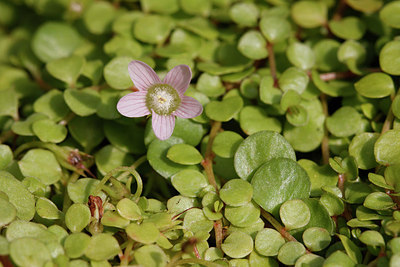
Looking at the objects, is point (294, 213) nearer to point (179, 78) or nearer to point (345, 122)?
point (345, 122)

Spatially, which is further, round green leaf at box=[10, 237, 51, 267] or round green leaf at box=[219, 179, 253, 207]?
round green leaf at box=[219, 179, 253, 207]

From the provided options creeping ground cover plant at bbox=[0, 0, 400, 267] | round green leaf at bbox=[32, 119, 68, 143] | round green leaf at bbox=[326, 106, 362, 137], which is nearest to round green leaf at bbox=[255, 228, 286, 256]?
creeping ground cover plant at bbox=[0, 0, 400, 267]

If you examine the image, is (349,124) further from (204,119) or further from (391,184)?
(204,119)

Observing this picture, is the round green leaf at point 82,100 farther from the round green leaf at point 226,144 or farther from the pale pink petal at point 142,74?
the round green leaf at point 226,144

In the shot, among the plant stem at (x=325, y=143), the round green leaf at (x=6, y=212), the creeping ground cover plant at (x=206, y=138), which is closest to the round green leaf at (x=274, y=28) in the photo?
the creeping ground cover plant at (x=206, y=138)

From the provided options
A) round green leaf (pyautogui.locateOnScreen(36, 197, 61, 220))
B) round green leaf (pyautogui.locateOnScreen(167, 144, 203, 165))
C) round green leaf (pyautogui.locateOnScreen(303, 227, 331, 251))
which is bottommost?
round green leaf (pyautogui.locateOnScreen(303, 227, 331, 251))

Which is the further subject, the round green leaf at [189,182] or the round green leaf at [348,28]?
the round green leaf at [348,28]

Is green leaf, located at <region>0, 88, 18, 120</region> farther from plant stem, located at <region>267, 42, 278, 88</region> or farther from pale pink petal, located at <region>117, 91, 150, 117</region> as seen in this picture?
plant stem, located at <region>267, 42, 278, 88</region>
